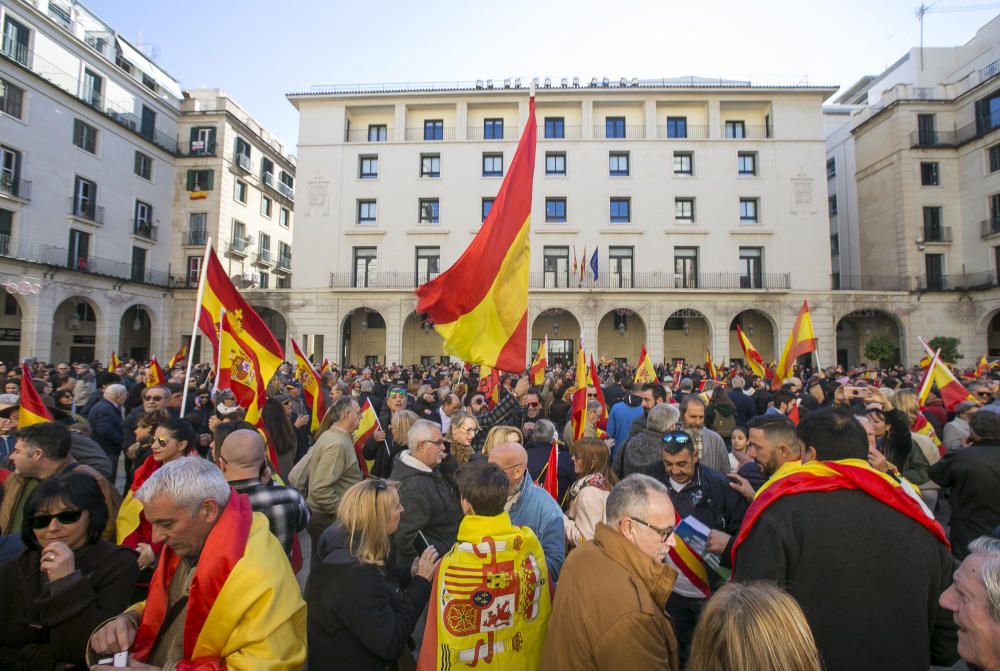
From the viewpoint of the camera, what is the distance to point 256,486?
3066mm

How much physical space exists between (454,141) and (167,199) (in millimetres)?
17258

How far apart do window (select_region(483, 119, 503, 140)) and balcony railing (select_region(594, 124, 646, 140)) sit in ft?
17.9

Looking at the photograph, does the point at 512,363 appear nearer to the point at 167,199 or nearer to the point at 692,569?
the point at 692,569

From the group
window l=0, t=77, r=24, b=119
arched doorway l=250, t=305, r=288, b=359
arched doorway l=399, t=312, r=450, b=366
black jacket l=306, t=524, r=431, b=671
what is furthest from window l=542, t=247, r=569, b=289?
black jacket l=306, t=524, r=431, b=671

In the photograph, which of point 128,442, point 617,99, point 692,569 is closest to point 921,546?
point 692,569

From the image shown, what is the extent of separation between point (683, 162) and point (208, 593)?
31.6 metres

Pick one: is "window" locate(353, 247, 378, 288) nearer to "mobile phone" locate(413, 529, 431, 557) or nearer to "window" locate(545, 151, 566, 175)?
"window" locate(545, 151, 566, 175)

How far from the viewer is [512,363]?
5.18 m

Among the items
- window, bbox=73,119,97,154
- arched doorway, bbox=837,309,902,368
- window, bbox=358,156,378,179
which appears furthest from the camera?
window, bbox=358,156,378,179

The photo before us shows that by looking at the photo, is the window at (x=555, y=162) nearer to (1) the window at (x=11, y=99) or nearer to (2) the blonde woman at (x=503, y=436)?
(1) the window at (x=11, y=99)

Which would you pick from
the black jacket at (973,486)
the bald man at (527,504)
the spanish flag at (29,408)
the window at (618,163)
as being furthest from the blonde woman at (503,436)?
the window at (618,163)

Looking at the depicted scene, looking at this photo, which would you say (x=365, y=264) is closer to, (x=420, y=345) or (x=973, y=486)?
(x=420, y=345)

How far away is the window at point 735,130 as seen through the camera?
30.0 meters

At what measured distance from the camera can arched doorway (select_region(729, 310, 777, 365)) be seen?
29094 millimetres
